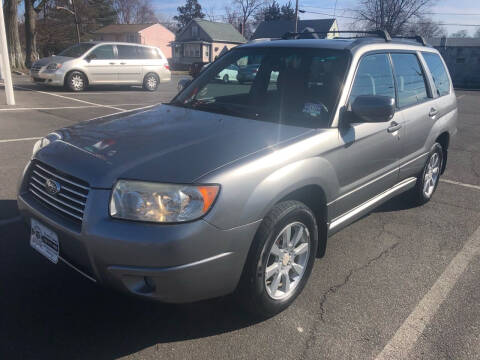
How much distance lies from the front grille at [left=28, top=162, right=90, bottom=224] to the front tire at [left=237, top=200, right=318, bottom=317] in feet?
3.36

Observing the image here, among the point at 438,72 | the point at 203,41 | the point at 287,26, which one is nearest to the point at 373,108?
the point at 438,72

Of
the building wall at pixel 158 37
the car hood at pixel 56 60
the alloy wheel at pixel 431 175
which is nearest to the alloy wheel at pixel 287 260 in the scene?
the alloy wheel at pixel 431 175

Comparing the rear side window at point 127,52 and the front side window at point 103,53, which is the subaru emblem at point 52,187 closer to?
the front side window at point 103,53

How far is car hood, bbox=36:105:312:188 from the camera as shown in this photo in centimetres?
232

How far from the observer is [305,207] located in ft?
9.12

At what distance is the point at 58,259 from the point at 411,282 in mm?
2631

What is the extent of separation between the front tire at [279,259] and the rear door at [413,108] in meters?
1.64

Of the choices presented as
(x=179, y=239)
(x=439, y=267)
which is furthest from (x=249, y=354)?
(x=439, y=267)

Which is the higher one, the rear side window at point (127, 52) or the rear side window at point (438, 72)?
the rear side window at point (127, 52)

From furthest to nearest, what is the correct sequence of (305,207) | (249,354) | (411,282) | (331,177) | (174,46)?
(174,46), (411,282), (331,177), (305,207), (249,354)

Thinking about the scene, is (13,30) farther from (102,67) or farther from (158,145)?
(158,145)

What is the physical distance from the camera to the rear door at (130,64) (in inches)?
622

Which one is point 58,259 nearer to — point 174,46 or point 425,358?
point 425,358

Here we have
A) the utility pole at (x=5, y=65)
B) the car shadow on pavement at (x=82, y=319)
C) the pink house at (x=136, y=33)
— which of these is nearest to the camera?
the car shadow on pavement at (x=82, y=319)
